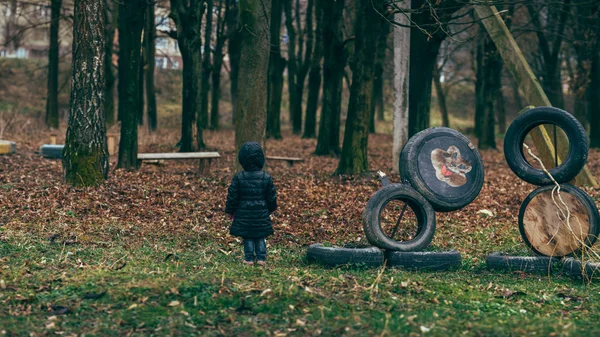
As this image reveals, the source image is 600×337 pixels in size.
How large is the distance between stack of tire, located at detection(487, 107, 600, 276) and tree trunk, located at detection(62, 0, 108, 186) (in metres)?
7.37

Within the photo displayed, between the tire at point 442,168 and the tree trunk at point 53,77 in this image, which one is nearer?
the tire at point 442,168

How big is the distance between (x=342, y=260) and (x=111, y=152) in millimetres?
14113

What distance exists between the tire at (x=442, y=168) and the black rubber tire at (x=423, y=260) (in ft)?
2.49

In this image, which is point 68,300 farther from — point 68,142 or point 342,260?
point 68,142

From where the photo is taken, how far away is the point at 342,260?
29.1ft

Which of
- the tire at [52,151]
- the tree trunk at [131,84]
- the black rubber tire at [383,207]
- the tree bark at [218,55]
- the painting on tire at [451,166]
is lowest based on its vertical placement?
the black rubber tire at [383,207]

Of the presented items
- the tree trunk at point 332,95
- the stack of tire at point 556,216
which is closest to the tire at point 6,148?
the tree trunk at point 332,95

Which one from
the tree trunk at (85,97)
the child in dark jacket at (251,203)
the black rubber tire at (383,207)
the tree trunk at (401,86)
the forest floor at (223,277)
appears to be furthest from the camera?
the tree trunk at (401,86)

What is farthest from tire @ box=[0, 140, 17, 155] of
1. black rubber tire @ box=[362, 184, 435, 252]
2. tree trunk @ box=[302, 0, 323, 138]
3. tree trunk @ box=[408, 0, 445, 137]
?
Answer: black rubber tire @ box=[362, 184, 435, 252]

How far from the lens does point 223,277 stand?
726 cm

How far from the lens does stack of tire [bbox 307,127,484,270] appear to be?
905 centimetres

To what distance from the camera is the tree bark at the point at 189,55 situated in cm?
2041

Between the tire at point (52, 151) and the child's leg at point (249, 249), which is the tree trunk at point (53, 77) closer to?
the tire at point (52, 151)

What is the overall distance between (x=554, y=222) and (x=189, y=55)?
13463 mm
